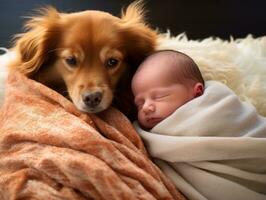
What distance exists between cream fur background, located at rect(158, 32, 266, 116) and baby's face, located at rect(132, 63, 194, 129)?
229 millimetres

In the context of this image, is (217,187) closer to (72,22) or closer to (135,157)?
(135,157)

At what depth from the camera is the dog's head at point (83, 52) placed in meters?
1.23

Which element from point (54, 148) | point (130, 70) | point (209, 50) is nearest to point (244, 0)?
point (209, 50)

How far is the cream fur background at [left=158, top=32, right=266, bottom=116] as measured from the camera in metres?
1.49

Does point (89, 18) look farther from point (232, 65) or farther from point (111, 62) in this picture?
point (232, 65)

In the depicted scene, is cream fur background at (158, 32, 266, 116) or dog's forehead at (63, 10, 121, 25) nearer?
dog's forehead at (63, 10, 121, 25)

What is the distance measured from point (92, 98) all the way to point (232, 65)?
570 mm

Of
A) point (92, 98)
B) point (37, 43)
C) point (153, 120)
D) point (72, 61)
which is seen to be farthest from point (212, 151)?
point (37, 43)

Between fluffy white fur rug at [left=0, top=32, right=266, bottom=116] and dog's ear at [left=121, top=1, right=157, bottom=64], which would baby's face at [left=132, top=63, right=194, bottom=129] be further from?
fluffy white fur rug at [left=0, top=32, right=266, bottom=116]

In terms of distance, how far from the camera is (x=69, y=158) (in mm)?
1062

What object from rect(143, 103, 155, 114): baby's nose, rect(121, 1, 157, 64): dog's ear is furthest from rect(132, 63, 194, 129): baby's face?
rect(121, 1, 157, 64): dog's ear

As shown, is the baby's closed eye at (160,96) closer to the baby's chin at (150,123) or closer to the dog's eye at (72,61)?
the baby's chin at (150,123)

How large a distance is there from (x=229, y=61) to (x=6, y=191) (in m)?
0.85

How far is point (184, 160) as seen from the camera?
3.75 ft
